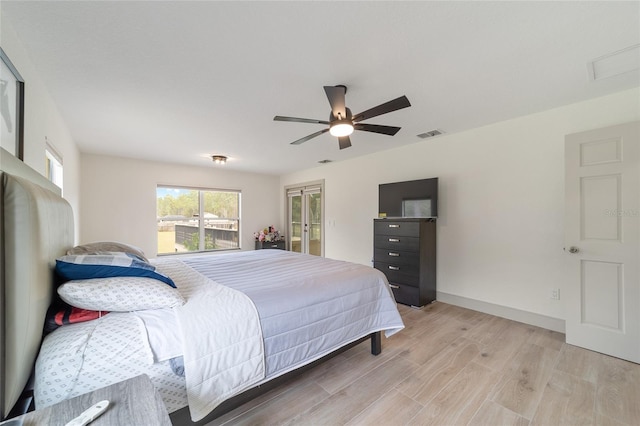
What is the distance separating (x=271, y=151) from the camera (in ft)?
13.7

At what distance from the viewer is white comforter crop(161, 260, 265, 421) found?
45.6 inches

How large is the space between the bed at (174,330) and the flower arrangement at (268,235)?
406cm

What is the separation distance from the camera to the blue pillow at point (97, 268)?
1166mm

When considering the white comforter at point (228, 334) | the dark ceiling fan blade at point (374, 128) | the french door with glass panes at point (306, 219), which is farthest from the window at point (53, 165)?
the french door with glass panes at point (306, 219)

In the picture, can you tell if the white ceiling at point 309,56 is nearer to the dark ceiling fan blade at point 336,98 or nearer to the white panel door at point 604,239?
the dark ceiling fan blade at point 336,98

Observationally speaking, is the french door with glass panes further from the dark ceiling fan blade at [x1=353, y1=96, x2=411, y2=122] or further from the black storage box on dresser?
the dark ceiling fan blade at [x1=353, y1=96, x2=411, y2=122]

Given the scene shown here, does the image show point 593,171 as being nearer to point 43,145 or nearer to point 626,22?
point 626,22

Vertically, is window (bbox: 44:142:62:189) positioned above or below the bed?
above

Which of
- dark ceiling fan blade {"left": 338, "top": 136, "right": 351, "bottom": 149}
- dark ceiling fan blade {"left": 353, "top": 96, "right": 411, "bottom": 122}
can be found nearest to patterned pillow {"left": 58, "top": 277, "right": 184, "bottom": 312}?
dark ceiling fan blade {"left": 353, "top": 96, "right": 411, "bottom": 122}

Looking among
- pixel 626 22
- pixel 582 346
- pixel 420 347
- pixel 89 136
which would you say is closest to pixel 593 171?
pixel 626 22

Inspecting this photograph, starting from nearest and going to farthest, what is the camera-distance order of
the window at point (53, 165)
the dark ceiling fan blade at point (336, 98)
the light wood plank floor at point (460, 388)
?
the light wood plank floor at point (460, 388) → the dark ceiling fan blade at point (336, 98) → the window at point (53, 165)

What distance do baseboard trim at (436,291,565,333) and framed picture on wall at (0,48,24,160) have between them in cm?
441

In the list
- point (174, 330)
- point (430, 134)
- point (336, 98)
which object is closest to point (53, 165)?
point (174, 330)

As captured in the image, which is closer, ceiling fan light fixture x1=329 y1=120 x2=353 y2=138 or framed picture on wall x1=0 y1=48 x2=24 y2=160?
framed picture on wall x1=0 y1=48 x2=24 y2=160
